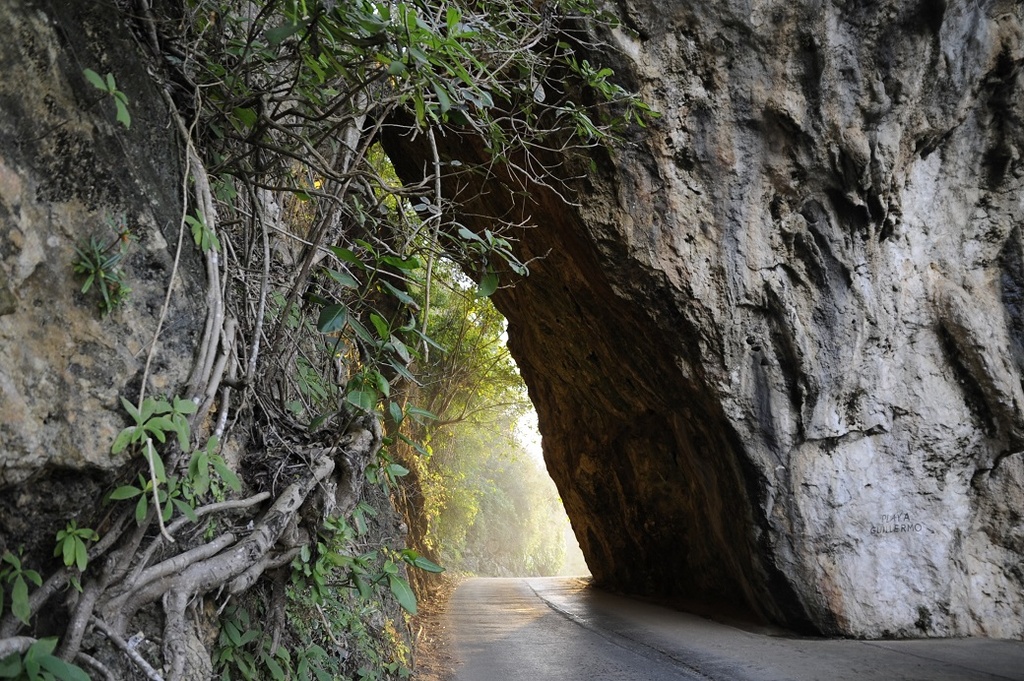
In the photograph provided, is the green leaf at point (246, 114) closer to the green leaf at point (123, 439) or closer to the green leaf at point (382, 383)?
the green leaf at point (382, 383)

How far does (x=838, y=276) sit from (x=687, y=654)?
3792mm

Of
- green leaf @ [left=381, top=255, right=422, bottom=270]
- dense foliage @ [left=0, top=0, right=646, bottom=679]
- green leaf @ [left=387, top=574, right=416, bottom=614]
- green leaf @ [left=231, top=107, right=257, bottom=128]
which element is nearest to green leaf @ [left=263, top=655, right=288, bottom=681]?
dense foliage @ [left=0, top=0, right=646, bottom=679]

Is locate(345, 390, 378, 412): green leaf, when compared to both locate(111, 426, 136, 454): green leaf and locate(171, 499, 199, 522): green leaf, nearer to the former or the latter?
locate(171, 499, 199, 522): green leaf

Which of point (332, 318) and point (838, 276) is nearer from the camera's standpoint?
point (332, 318)

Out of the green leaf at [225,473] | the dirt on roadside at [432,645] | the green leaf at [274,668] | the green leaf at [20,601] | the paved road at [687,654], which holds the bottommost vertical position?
the dirt on roadside at [432,645]

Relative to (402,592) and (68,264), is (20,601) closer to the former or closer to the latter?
(68,264)

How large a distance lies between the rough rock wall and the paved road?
3.92 meters

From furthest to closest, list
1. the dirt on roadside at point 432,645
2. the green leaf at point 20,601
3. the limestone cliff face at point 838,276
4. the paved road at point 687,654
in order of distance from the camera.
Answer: the limestone cliff face at point 838,276
the dirt on roadside at point 432,645
the paved road at point 687,654
the green leaf at point 20,601

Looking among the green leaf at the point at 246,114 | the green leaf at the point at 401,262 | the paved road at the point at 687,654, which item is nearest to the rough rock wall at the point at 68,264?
the green leaf at the point at 246,114

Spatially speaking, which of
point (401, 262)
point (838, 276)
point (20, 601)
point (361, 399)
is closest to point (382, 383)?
point (361, 399)

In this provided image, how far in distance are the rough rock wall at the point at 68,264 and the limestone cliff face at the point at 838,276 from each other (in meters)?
4.27

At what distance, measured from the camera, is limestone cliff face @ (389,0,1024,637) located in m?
6.35

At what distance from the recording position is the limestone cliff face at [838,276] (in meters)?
6.35

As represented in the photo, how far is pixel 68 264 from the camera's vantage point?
2322 mm
